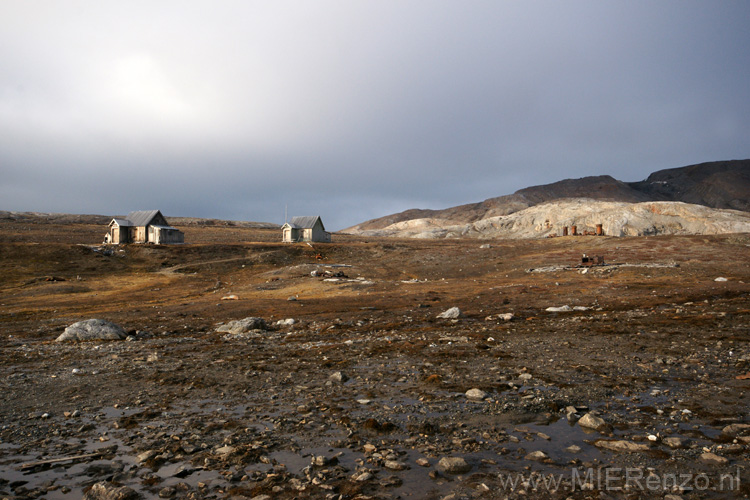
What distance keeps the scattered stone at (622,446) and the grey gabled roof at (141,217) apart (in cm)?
7429

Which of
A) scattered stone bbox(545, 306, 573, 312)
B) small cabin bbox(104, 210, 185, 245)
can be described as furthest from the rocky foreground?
small cabin bbox(104, 210, 185, 245)

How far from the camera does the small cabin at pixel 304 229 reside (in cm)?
7838

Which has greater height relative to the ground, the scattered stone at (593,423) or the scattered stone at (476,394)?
the scattered stone at (593,423)

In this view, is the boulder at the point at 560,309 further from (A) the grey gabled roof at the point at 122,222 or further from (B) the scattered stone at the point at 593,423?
(A) the grey gabled roof at the point at 122,222

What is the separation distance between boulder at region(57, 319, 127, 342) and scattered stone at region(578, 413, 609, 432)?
1611cm

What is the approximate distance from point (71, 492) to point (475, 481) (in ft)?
15.8

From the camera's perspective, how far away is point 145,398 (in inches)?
343

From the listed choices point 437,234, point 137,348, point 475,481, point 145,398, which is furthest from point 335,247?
point 437,234

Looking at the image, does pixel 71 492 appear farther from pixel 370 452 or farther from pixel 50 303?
pixel 50 303

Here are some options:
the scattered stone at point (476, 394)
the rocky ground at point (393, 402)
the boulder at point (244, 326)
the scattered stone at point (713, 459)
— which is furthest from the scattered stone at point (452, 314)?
the scattered stone at point (713, 459)

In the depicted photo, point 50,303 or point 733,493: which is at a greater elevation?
point 733,493

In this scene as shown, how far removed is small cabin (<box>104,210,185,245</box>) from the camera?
2667 inches

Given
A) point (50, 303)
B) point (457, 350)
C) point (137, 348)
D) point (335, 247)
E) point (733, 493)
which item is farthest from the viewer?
point (335, 247)

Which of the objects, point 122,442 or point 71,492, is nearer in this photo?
point 71,492
